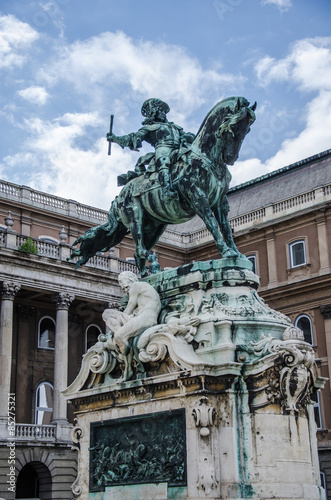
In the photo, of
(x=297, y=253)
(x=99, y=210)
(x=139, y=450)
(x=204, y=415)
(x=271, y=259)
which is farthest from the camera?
(x=99, y=210)

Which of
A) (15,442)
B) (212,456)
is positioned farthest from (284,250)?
(212,456)

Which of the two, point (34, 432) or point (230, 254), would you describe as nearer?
point (230, 254)

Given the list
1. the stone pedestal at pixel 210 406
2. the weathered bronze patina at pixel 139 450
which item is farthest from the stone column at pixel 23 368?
the weathered bronze patina at pixel 139 450

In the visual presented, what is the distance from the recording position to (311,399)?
855cm

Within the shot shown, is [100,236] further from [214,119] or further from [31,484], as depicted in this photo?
[31,484]

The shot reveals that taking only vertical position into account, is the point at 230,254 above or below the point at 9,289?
below

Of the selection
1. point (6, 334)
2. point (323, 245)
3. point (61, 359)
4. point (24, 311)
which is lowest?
point (61, 359)

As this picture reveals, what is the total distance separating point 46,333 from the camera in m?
42.1

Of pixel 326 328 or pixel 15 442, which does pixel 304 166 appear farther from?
pixel 15 442

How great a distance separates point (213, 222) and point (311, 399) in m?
2.63

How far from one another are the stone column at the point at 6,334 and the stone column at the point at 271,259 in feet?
52.8

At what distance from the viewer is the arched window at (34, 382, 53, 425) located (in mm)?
39562

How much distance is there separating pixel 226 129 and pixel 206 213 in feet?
3.78

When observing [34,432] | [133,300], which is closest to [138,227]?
[133,300]
